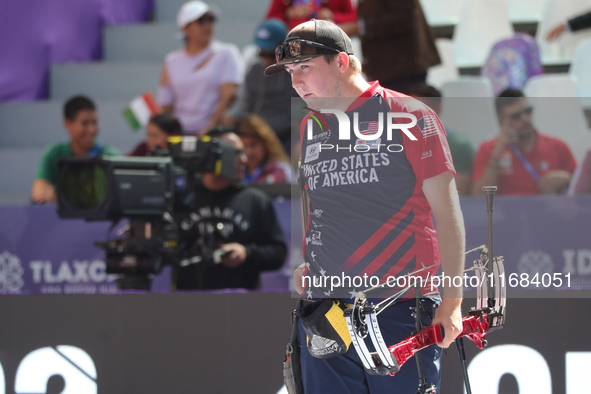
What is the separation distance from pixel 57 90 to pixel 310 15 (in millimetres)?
2343

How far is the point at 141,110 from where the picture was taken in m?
5.72

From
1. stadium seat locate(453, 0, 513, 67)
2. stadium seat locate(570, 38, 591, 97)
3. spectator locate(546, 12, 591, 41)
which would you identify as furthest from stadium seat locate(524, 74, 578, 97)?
stadium seat locate(453, 0, 513, 67)

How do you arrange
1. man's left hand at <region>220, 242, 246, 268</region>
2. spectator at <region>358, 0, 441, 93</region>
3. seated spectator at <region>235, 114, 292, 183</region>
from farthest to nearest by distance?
seated spectator at <region>235, 114, 292, 183</region>
man's left hand at <region>220, 242, 246, 268</region>
spectator at <region>358, 0, 441, 93</region>

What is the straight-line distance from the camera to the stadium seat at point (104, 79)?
22.1 feet

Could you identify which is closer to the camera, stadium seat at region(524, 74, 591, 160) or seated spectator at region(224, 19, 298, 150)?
stadium seat at region(524, 74, 591, 160)

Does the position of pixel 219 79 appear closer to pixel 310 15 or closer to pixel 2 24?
pixel 310 15

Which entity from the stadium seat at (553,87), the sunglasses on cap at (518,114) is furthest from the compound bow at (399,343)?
the stadium seat at (553,87)

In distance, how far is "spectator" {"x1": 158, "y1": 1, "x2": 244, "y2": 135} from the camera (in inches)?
219

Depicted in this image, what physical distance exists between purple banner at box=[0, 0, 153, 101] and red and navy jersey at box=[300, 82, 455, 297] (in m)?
3.96

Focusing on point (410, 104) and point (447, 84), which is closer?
point (410, 104)

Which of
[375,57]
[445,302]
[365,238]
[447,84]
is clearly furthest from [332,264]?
[447,84]

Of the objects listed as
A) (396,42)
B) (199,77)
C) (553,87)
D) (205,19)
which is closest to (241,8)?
(205,19)

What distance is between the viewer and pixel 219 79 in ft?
18.4

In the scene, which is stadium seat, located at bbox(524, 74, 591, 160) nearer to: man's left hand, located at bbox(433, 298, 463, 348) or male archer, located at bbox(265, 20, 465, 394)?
male archer, located at bbox(265, 20, 465, 394)
